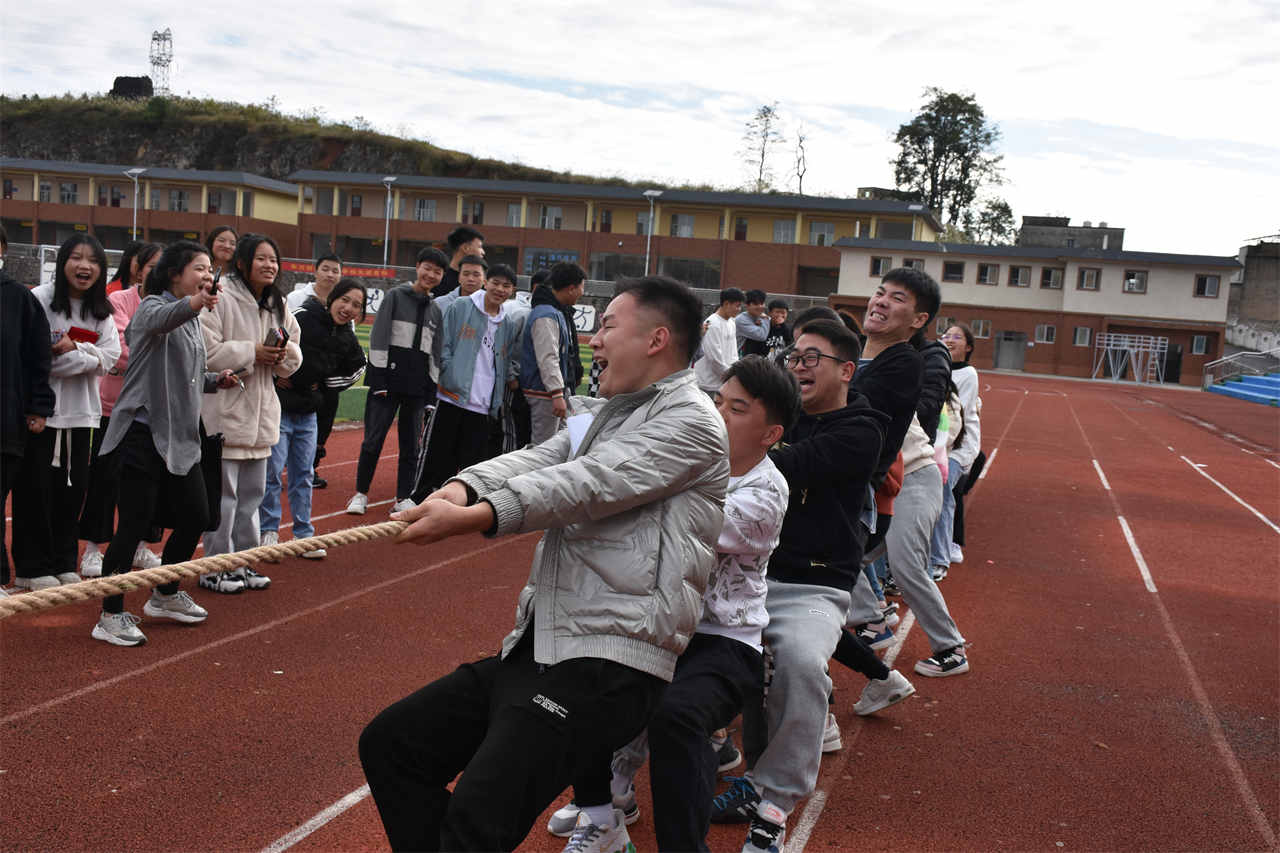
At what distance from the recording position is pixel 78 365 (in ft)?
20.2

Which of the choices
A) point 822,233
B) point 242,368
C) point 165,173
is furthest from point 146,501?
point 165,173

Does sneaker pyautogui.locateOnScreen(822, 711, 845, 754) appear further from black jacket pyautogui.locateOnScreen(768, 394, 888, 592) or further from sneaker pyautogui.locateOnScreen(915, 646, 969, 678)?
sneaker pyautogui.locateOnScreen(915, 646, 969, 678)

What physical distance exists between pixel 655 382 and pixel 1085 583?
7.14 metres

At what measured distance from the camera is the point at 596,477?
256 cm

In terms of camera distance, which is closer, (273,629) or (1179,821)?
(1179,821)

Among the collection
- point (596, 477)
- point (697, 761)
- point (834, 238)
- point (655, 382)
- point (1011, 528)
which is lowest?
point (1011, 528)

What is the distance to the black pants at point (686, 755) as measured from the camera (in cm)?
300

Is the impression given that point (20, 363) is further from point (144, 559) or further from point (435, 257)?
point (435, 257)

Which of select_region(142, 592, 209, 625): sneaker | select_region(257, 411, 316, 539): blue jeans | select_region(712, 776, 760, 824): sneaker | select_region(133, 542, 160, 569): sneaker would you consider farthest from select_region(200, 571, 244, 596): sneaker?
select_region(712, 776, 760, 824): sneaker

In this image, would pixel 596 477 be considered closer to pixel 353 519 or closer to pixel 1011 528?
pixel 353 519

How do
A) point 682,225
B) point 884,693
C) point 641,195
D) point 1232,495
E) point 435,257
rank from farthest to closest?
point 682,225
point 641,195
point 1232,495
point 435,257
point 884,693

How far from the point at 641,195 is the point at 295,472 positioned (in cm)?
5225

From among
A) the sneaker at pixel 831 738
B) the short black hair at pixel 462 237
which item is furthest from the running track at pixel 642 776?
the short black hair at pixel 462 237

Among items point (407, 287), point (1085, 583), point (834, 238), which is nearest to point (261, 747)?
point (407, 287)
